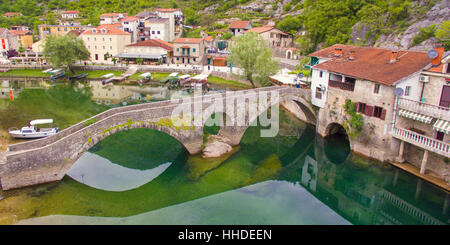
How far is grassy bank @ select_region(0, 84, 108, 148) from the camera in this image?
126 ft

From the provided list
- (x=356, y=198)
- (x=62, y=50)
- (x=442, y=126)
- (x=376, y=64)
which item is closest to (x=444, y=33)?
(x=376, y=64)

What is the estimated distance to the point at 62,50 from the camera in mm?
66562

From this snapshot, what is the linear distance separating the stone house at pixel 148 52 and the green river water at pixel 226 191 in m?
45.0

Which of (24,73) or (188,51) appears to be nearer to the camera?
(24,73)

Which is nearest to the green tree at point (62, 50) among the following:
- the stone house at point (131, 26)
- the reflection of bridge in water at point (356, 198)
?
the stone house at point (131, 26)

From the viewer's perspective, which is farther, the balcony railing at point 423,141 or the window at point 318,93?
the window at point 318,93

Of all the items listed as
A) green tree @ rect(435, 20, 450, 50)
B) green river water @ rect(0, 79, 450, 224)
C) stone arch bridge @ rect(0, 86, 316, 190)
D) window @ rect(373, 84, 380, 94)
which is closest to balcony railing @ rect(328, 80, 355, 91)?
window @ rect(373, 84, 380, 94)

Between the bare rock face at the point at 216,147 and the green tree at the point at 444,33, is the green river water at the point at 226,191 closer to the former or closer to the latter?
the bare rock face at the point at 216,147

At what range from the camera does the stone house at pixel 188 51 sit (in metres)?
74.8

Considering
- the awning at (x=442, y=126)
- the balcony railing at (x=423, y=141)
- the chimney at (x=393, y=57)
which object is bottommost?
the balcony railing at (x=423, y=141)

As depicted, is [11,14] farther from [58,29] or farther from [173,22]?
[173,22]

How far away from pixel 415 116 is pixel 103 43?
72189 millimetres

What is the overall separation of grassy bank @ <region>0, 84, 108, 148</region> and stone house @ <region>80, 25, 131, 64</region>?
20.6 meters

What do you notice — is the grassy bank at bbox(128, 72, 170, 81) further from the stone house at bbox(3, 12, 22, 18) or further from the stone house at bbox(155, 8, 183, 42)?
the stone house at bbox(3, 12, 22, 18)
